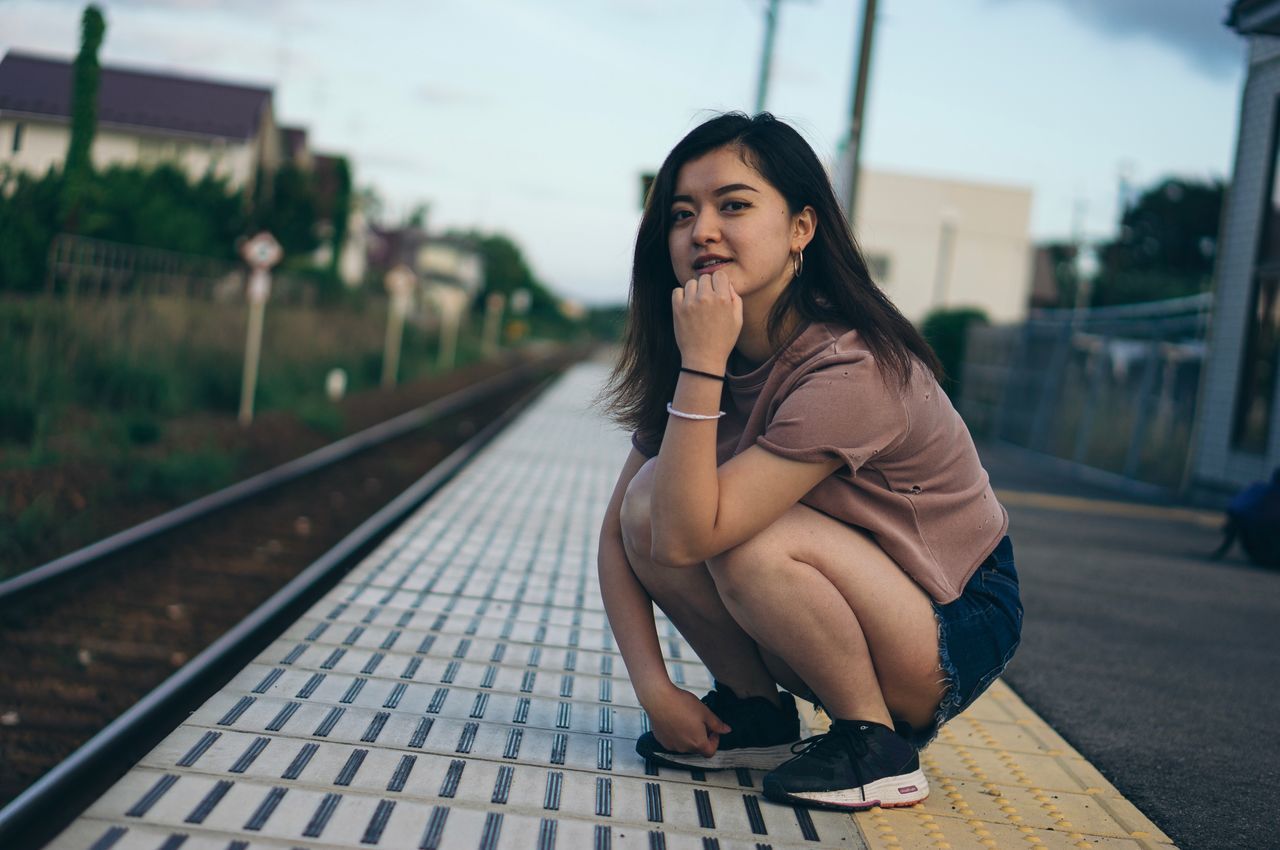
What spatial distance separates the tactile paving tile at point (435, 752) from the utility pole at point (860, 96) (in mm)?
9339

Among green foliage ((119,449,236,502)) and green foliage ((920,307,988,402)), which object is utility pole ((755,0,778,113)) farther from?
green foliage ((119,449,236,502))

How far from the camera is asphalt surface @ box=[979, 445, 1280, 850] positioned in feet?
11.0

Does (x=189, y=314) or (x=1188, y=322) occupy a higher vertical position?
(x=1188, y=322)

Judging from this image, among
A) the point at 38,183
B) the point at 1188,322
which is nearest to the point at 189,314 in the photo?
the point at 38,183

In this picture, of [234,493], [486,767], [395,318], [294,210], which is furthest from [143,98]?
[486,767]

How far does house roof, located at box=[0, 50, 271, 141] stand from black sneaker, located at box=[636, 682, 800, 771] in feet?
14.8

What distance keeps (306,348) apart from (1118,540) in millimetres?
17583

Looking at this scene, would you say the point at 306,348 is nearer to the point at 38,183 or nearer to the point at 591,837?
the point at 38,183

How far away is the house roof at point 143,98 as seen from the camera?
7729 millimetres

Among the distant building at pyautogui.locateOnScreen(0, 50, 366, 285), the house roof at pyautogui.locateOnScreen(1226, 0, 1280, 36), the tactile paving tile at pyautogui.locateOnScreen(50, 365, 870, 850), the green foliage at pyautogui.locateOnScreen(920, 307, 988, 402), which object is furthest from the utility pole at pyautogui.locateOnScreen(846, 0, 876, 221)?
the green foliage at pyautogui.locateOnScreen(920, 307, 988, 402)

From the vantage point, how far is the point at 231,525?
28.7 ft

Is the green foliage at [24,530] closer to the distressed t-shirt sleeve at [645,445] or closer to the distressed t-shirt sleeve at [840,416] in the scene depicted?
the distressed t-shirt sleeve at [645,445]

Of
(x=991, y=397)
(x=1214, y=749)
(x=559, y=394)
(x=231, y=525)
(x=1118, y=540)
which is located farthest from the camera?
(x=559, y=394)

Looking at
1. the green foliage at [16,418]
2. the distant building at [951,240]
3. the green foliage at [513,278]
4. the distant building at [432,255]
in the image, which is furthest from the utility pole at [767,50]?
→ the green foliage at [513,278]
